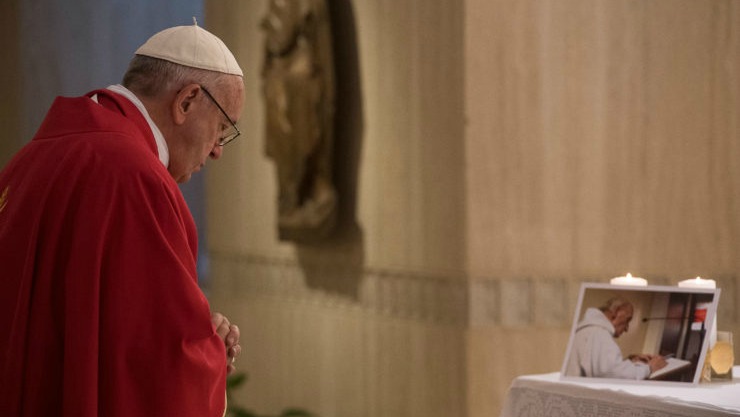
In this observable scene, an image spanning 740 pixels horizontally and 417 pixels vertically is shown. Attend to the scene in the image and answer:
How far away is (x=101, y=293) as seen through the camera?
9.20 feet

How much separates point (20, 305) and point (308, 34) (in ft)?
15.9

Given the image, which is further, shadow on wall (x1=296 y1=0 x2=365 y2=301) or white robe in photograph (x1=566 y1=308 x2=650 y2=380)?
shadow on wall (x1=296 y1=0 x2=365 y2=301)

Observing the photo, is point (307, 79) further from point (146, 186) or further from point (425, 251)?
point (146, 186)

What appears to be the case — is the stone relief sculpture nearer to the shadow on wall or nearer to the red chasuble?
the shadow on wall

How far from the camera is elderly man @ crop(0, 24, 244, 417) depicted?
2783 millimetres

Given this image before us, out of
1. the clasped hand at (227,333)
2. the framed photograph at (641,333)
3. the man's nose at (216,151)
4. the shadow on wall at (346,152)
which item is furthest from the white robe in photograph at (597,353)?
the shadow on wall at (346,152)

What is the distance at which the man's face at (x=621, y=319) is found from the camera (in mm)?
3977

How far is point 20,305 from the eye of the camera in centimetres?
280

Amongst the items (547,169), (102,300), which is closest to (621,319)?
(102,300)

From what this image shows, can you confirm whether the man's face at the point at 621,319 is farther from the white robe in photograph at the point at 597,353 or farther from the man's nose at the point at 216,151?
the man's nose at the point at 216,151

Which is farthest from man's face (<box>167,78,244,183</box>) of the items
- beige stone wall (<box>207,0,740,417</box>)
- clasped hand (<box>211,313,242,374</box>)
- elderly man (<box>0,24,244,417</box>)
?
beige stone wall (<box>207,0,740,417</box>)

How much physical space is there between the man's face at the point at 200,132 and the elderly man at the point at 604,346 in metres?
1.54

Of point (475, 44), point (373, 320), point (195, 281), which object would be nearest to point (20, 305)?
point (195, 281)

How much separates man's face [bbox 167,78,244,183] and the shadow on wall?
4.14 metres
